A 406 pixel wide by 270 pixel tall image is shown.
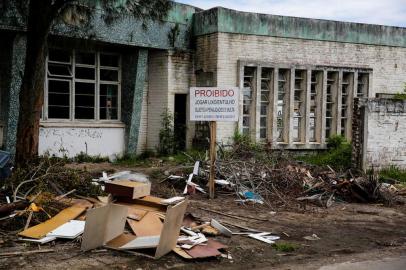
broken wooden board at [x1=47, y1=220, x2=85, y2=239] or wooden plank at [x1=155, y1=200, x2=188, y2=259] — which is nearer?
wooden plank at [x1=155, y1=200, x2=188, y2=259]

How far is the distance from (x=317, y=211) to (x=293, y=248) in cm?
341

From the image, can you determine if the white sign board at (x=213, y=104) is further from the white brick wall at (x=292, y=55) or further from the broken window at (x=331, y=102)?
the broken window at (x=331, y=102)

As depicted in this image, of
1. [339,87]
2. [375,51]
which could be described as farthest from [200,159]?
[375,51]

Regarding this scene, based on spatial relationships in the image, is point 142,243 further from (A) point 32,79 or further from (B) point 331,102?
(B) point 331,102

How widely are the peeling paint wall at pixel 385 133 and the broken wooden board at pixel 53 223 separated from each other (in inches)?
373

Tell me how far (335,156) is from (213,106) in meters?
7.01

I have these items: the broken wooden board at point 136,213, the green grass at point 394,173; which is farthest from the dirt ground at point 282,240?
the green grass at point 394,173

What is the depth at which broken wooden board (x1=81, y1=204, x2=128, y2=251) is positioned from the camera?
23.3ft

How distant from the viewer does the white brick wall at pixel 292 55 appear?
17.5m

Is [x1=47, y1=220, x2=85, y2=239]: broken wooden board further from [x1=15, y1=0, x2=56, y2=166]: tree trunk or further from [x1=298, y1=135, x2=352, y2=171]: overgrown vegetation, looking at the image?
[x1=298, y1=135, x2=352, y2=171]: overgrown vegetation

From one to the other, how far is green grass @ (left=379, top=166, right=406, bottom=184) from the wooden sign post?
6176mm

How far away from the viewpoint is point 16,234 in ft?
25.7

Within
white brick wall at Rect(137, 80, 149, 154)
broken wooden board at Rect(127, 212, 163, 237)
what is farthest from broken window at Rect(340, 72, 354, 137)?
broken wooden board at Rect(127, 212, 163, 237)

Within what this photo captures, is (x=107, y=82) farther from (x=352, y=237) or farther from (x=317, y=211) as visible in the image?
(x=352, y=237)
